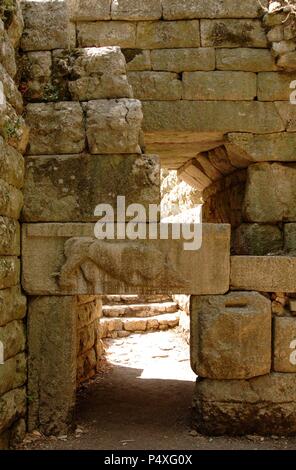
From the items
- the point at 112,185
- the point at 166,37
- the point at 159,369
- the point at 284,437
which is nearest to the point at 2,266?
the point at 112,185

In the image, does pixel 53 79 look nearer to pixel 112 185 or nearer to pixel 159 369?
pixel 112 185

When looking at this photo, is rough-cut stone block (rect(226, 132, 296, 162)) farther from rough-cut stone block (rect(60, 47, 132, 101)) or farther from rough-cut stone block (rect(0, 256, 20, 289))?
rough-cut stone block (rect(0, 256, 20, 289))

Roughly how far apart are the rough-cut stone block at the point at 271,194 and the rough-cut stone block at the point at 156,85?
51.6 inches

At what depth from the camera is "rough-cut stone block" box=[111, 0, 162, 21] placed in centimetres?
557

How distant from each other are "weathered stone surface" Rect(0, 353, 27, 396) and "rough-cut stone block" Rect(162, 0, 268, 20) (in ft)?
13.5

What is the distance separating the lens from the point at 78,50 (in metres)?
4.77

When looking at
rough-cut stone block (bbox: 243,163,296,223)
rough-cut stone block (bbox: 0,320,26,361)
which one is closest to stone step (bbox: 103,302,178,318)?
rough-cut stone block (bbox: 243,163,296,223)

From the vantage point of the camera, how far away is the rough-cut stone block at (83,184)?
453cm

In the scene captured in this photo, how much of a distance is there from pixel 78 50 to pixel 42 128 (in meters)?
0.90

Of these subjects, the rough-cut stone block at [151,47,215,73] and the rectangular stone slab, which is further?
the rough-cut stone block at [151,47,215,73]

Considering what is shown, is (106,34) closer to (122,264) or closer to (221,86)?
(221,86)

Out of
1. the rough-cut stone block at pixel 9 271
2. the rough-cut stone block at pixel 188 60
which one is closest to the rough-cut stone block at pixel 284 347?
the rough-cut stone block at pixel 9 271

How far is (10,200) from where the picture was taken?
162 inches

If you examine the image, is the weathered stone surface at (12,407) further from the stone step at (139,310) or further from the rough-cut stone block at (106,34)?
the stone step at (139,310)
